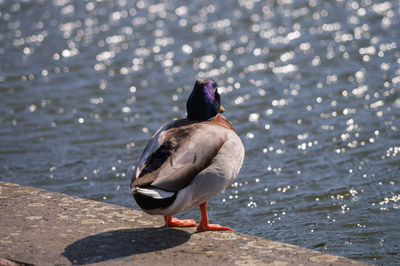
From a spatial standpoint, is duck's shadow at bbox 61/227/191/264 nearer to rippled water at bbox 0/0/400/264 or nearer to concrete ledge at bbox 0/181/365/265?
concrete ledge at bbox 0/181/365/265

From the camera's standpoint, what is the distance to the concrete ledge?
3744 millimetres

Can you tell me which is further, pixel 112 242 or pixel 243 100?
pixel 243 100

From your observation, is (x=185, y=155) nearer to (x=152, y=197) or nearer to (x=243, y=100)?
(x=152, y=197)

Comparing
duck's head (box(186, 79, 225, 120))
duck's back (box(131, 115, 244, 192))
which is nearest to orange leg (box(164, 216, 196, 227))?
duck's back (box(131, 115, 244, 192))

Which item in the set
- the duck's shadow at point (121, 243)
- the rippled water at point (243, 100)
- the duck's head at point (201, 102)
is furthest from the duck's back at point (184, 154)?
the rippled water at point (243, 100)

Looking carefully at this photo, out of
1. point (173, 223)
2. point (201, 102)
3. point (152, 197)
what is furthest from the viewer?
point (201, 102)

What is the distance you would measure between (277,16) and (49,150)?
6.30 m

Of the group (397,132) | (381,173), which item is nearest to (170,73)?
(397,132)

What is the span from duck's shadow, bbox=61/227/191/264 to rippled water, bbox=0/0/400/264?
130cm

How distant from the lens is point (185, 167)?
402 centimetres

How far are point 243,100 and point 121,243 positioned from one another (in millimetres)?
4990

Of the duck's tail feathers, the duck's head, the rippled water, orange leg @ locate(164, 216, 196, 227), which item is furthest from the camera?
the rippled water

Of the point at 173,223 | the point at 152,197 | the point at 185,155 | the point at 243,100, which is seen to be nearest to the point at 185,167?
the point at 185,155

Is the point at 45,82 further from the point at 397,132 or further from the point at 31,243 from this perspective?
the point at 31,243
